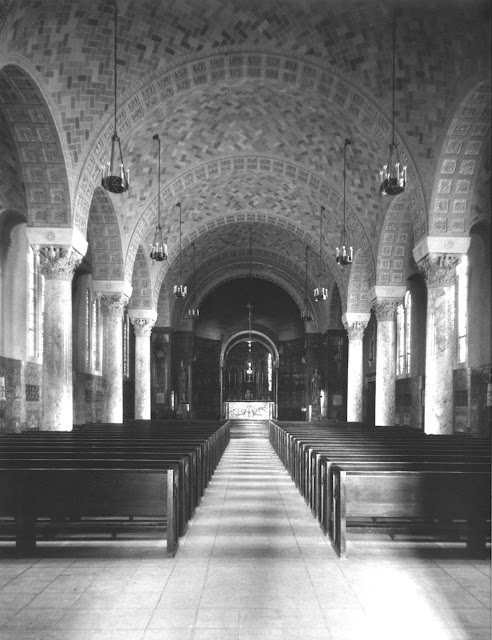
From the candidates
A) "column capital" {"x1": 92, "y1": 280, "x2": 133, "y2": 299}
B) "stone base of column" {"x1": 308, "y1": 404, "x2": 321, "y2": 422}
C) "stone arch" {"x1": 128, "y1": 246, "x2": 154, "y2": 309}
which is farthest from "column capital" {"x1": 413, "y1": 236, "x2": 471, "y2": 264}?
"stone base of column" {"x1": 308, "y1": 404, "x2": 321, "y2": 422}

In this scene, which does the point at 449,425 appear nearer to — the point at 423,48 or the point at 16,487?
the point at 423,48

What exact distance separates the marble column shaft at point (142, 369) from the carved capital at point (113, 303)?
4.84 m

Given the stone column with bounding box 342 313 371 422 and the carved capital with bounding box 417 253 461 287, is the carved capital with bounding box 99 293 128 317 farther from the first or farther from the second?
the carved capital with bounding box 417 253 461 287

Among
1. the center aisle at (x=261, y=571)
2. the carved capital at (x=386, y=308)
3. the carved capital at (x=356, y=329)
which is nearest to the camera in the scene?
the center aisle at (x=261, y=571)

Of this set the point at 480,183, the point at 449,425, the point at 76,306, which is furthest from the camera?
the point at 76,306

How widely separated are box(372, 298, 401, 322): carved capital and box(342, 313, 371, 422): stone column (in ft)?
12.7

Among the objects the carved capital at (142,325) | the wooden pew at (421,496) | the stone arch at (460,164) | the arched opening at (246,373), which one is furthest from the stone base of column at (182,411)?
the wooden pew at (421,496)

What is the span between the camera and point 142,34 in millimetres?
12562

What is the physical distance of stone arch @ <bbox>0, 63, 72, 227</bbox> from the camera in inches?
442

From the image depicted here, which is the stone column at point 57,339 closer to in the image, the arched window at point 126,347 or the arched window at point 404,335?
the arched window at point 404,335

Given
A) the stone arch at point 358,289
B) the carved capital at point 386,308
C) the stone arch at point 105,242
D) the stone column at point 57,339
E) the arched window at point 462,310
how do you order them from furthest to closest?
the stone arch at point 358,289, the carved capital at point 386,308, the stone arch at point 105,242, the arched window at point 462,310, the stone column at point 57,339

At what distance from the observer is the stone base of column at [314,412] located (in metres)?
31.3

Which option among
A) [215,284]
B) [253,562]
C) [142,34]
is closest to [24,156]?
[142,34]

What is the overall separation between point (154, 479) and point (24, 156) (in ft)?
28.6
